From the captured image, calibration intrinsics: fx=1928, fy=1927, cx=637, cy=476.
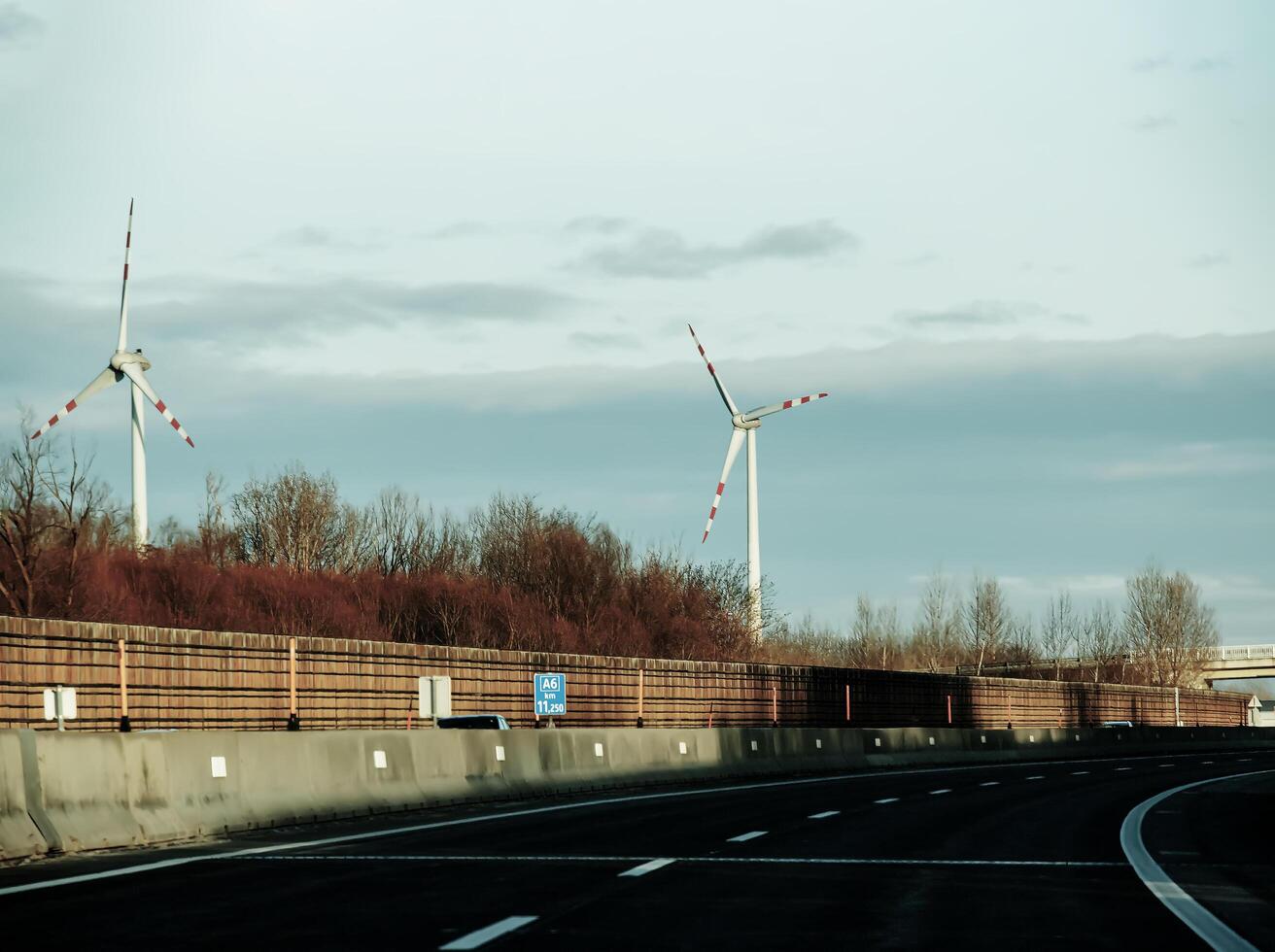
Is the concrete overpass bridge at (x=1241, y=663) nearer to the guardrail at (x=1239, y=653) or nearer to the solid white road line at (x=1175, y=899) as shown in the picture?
the guardrail at (x=1239, y=653)

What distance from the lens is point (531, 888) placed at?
12992 millimetres

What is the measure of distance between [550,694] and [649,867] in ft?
92.1

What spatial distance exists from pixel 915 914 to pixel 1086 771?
31.2 meters

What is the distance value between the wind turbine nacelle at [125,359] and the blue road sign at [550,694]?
2907 centimetres

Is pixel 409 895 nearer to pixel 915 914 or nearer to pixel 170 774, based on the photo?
pixel 915 914

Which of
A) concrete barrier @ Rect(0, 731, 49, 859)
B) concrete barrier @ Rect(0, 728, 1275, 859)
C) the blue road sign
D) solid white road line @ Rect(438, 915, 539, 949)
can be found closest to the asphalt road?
solid white road line @ Rect(438, 915, 539, 949)

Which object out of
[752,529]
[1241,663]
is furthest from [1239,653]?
[752,529]

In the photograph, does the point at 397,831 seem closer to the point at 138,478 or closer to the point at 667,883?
the point at 667,883

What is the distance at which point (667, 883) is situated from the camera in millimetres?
13547

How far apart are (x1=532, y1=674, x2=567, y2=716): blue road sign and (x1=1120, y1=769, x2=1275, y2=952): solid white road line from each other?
2146 cm

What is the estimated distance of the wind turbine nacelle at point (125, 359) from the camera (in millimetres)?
66062

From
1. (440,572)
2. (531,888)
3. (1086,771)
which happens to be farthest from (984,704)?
(531,888)

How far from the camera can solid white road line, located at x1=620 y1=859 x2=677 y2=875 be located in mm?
14383

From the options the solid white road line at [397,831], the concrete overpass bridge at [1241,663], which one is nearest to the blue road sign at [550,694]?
the solid white road line at [397,831]
